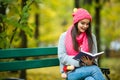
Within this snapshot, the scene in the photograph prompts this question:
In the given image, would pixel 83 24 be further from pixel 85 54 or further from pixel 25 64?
pixel 25 64

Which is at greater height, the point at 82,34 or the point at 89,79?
the point at 82,34

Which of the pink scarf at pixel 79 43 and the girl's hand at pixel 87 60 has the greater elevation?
the pink scarf at pixel 79 43

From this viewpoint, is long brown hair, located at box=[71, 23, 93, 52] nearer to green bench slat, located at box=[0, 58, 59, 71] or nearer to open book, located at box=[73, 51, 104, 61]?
open book, located at box=[73, 51, 104, 61]

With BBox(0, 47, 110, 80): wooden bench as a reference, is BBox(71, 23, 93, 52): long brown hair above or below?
above

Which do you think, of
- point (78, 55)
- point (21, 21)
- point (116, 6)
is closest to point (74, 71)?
point (78, 55)

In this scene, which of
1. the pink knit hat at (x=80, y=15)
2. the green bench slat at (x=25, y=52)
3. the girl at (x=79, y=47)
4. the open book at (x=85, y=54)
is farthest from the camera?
the green bench slat at (x=25, y=52)

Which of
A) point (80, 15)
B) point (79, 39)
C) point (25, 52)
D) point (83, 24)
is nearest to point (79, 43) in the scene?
point (79, 39)

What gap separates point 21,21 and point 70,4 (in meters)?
23.3

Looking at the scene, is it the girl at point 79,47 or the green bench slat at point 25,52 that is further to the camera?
the green bench slat at point 25,52

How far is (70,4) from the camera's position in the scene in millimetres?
29531

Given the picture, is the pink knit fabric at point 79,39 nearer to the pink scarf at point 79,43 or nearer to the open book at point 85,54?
the pink scarf at point 79,43

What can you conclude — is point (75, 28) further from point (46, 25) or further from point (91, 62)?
point (46, 25)

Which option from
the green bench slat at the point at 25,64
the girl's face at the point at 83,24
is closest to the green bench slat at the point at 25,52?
the green bench slat at the point at 25,64

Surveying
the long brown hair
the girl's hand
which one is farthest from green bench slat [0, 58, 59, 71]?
the girl's hand
